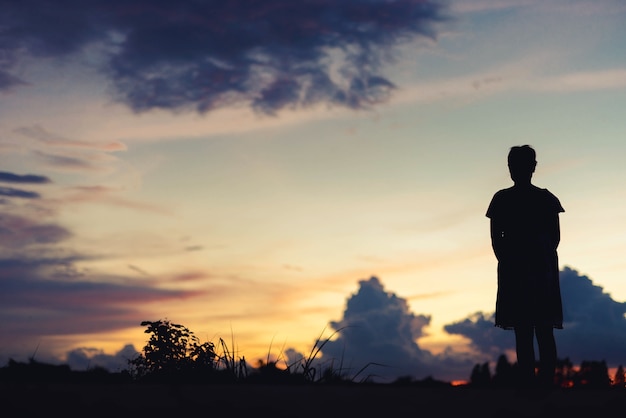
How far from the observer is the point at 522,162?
8070 millimetres

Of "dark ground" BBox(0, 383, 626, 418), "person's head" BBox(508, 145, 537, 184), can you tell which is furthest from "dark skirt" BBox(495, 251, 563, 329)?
"dark ground" BBox(0, 383, 626, 418)

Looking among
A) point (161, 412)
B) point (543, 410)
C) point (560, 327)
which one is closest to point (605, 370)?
point (560, 327)

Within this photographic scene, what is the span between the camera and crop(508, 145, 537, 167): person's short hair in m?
8.05

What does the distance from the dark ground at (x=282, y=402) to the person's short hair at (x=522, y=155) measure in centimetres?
279

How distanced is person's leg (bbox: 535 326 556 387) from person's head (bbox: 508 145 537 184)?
5.08 feet

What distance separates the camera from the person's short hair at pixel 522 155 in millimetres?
8055

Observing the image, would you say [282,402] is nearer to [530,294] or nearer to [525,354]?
[525,354]

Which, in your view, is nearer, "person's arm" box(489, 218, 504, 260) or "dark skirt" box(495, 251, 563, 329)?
"dark skirt" box(495, 251, 563, 329)

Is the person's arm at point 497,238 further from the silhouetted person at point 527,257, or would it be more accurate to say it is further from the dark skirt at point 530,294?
the dark skirt at point 530,294

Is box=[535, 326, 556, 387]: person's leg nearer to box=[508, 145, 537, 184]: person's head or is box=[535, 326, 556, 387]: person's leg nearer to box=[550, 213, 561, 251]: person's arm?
box=[550, 213, 561, 251]: person's arm

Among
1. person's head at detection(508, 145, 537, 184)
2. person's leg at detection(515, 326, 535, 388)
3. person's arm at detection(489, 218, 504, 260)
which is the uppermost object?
person's head at detection(508, 145, 537, 184)

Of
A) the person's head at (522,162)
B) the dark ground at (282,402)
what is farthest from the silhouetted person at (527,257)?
the dark ground at (282,402)

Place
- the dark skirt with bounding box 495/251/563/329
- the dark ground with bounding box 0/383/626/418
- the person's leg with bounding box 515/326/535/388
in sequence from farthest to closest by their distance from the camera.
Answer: the dark skirt with bounding box 495/251/563/329 → the person's leg with bounding box 515/326/535/388 → the dark ground with bounding box 0/383/626/418

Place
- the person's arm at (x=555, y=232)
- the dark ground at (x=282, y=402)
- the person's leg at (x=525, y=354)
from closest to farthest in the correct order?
the dark ground at (x=282, y=402)
the person's leg at (x=525, y=354)
the person's arm at (x=555, y=232)
